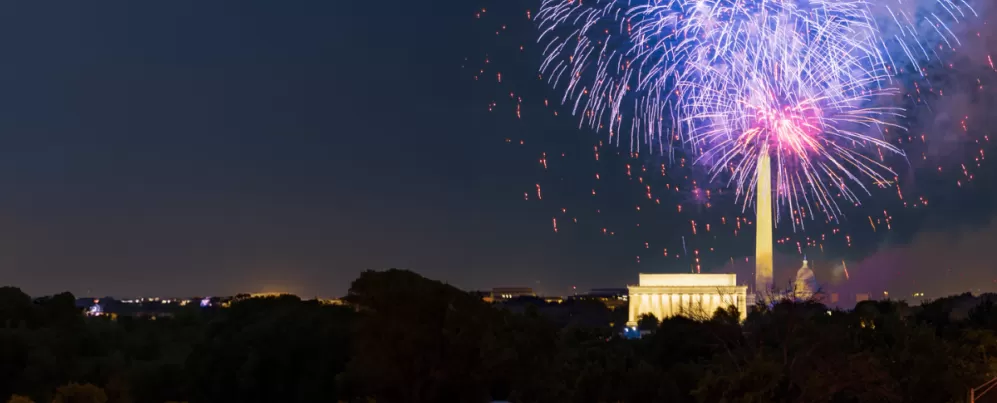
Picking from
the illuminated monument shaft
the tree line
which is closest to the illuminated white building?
the illuminated monument shaft

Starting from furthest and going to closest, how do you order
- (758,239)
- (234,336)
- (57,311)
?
(758,239) → (57,311) → (234,336)

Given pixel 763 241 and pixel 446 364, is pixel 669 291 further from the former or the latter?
pixel 446 364

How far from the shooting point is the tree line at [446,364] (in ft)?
155

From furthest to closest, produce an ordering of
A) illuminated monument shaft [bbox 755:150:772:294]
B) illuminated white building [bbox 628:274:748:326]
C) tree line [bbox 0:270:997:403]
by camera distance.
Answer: illuminated white building [bbox 628:274:748:326] → illuminated monument shaft [bbox 755:150:772:294] → tree line [bbox 0:270:997:403]

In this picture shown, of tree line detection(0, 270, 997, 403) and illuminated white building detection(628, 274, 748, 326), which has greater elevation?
illuminated white building detection(628, 274, 748, 326)

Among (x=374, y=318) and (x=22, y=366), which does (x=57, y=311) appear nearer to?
(x=22, y=366)

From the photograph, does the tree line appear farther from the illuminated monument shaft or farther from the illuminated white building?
the illuminated white building

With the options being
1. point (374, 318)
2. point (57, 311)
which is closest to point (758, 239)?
point (57, 311)

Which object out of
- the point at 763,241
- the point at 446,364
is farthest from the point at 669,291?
the point at 446,364

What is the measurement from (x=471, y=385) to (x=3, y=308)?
1503 inches

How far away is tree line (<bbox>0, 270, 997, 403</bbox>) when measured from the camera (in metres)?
47.3

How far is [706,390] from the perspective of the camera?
149 feet

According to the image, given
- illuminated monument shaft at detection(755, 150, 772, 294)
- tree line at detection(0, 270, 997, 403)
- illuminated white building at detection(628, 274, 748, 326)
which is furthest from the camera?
illuminated white building at detection(628, 274, 748, 326)

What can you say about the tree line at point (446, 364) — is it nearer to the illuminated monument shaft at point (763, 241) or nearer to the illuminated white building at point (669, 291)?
the illuminated monument shaft at point (763, 241)
